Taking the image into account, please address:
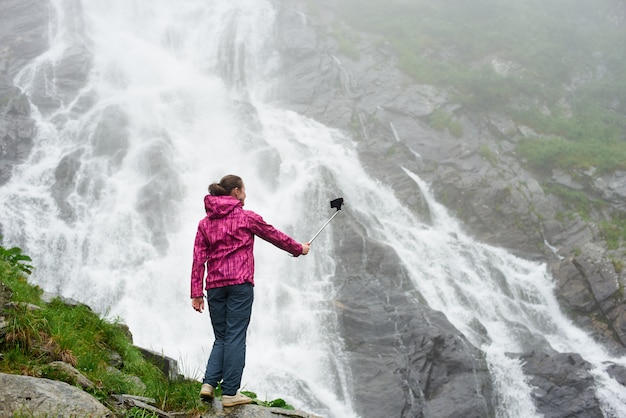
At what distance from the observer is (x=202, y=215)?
1870cm

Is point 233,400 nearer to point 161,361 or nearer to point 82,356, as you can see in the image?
point 82,356

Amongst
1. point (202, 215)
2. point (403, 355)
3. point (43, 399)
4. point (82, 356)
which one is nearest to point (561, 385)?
point (403, 355)

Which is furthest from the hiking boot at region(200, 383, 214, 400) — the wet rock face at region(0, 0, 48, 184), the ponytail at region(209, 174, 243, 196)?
the wet rock face at region(0, 0, 48, 184)

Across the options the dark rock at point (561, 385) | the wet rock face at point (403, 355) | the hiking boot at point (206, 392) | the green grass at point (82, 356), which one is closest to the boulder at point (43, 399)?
the green grass at point (82, 356)

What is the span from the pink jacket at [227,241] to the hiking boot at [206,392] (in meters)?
0.79

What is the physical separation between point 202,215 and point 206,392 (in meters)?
14.8

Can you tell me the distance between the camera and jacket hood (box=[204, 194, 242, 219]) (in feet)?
15.0

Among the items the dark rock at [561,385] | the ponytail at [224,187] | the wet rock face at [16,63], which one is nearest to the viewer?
the ponytail at [224,187]

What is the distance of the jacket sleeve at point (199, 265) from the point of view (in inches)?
179

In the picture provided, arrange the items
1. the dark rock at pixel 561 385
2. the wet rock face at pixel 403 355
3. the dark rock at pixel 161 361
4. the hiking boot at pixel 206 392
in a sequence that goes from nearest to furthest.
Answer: the hiking boot at pixel 206 392
the dark rock at pixel 161 361
the wet rock face at pixel 403 355
the dark rock at pixel 561 385

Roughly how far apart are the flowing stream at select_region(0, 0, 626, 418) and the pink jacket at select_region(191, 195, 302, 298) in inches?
305

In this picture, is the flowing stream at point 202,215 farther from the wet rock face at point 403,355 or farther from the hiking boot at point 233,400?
the hiking boot at point 233,400

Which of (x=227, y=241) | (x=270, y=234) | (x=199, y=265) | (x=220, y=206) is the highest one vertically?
(x=220, y=206)

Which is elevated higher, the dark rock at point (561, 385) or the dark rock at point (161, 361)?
the dark rock at point (561, 385)
